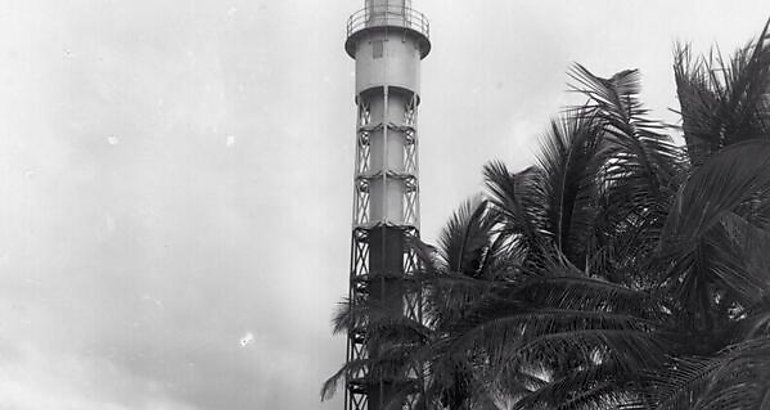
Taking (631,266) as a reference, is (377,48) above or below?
above

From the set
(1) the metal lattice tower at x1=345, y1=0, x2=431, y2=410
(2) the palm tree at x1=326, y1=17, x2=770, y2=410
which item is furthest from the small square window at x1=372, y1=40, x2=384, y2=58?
(2) the palm tree at x1=326, y1=17, x2=770, y2=410

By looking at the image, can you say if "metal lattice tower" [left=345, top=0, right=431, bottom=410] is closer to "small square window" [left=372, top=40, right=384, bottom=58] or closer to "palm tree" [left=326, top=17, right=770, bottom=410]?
"small square window" [left=372, top=40, right=384, bottom=58]

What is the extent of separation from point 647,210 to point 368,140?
2666 centimetres

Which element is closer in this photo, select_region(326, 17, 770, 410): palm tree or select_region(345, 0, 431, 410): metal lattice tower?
select_region(326, 17, 770, 410): palm tree

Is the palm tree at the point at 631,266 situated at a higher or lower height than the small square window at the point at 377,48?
lower

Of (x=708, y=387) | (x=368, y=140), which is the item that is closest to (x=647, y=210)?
(x=708, y=387)

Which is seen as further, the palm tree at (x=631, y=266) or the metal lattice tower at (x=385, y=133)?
the metal lattice tower at (x=385, y=133)

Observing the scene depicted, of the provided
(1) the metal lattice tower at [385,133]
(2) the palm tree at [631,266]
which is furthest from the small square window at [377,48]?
(2) the palm tree at [631,266]

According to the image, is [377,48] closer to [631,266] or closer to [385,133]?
[385,133]

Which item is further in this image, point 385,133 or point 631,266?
point 385,133

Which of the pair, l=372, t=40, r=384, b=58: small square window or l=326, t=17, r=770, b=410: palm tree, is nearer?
l=326, t=17, r=770, b=410: palm tree

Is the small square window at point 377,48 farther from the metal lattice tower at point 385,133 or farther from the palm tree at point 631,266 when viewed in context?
the palm tree at point 631,266

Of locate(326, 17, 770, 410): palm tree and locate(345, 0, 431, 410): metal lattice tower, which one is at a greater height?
locate(345, 0, 431, 410): metal lattice tower

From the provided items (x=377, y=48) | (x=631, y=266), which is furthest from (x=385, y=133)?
(x=631, y=266)
